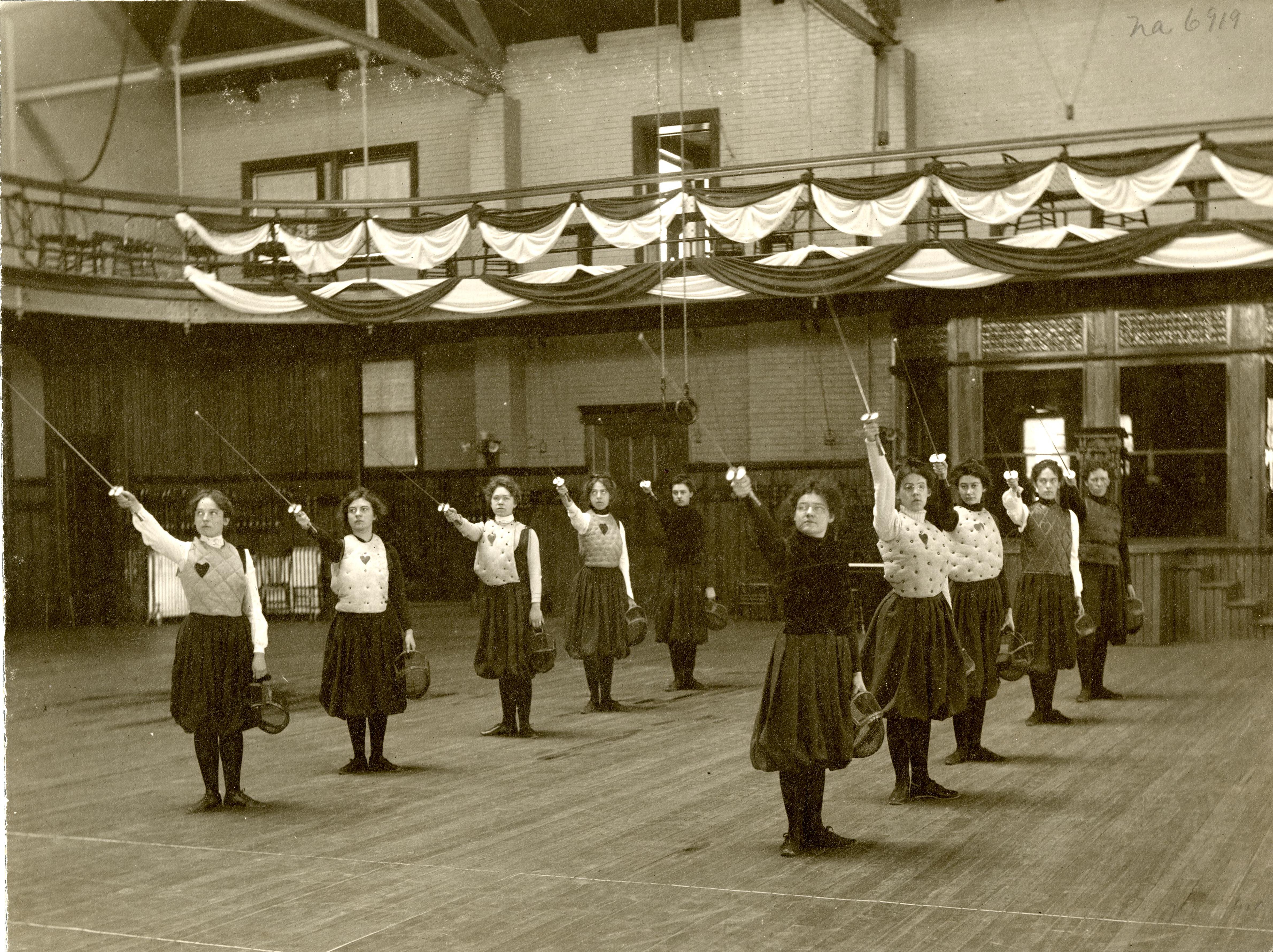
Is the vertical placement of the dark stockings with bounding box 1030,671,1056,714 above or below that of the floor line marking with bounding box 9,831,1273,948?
above

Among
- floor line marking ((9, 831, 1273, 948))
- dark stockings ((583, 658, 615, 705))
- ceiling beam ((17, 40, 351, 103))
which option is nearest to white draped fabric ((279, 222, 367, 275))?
ceiling beam ((17, 40, 351, 103))

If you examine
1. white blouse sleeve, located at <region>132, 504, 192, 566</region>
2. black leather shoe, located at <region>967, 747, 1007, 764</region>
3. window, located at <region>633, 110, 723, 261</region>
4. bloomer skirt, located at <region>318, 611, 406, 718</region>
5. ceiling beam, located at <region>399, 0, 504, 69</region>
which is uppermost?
ceiling beam, located at <region>399, 0, 504, 69</region>

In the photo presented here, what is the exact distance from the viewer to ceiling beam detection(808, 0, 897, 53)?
13977 mm

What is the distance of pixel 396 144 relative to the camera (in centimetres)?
1798

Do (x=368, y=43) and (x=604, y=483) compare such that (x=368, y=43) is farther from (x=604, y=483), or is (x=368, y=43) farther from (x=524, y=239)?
(x=604, y=483)

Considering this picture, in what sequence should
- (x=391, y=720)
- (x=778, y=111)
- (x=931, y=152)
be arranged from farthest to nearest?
1. (x=778, y=111)
2. (x=931, y=152)
3. (x=391, y=720)

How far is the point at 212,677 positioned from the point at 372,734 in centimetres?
130

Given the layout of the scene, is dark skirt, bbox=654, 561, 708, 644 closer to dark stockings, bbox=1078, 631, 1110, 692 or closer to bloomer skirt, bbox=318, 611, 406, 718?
dark stockings, bbox=1078, 631, 1110, 692

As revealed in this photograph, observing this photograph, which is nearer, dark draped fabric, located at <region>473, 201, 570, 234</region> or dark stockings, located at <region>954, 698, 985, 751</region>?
dark stockings, located at <region>954, 698, 985, 751</region>

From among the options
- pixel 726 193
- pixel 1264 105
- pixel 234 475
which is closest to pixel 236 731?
pixel 726 193

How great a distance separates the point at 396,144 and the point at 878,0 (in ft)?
22.2

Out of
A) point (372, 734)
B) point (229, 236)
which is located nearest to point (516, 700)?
point (372, 734)

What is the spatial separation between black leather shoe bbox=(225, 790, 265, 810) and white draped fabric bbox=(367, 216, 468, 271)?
28.5ft

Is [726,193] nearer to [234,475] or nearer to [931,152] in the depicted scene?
[931,152]
